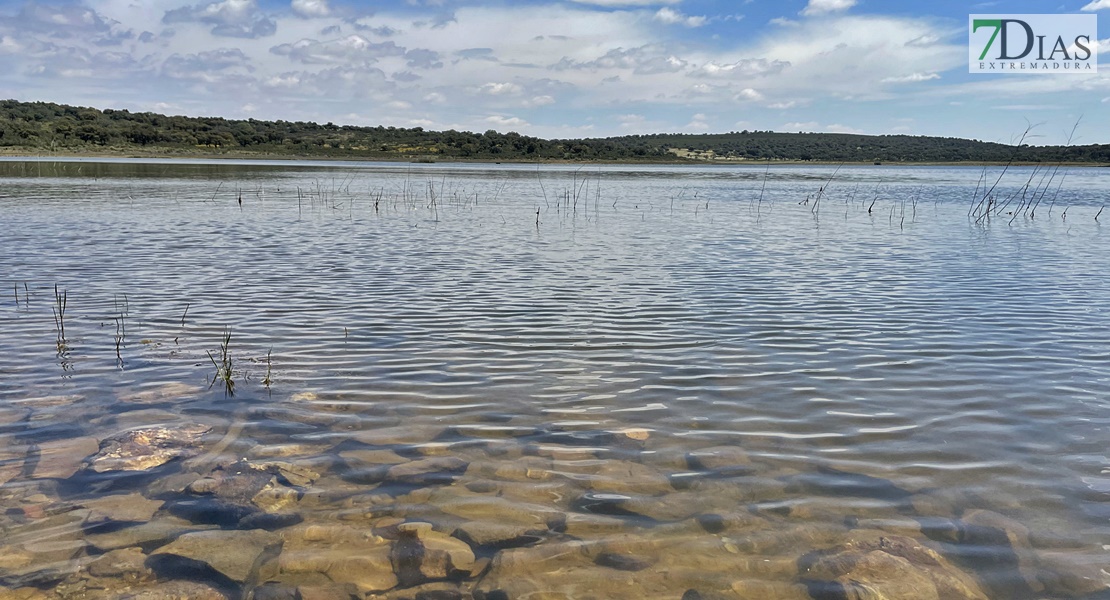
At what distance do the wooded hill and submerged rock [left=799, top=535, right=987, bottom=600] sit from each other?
242ft

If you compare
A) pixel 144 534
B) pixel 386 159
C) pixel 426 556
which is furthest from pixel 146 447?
pixel 386 159

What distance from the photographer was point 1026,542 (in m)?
4.07

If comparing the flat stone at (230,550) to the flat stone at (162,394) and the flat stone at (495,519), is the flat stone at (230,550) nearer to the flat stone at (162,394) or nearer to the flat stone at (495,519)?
the flat stone at (495,519)

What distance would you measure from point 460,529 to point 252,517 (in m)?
1.17

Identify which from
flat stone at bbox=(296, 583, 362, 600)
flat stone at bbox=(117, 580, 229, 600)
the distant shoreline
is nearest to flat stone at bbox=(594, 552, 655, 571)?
flat stone at bbox=(296, 583, 362, 600)

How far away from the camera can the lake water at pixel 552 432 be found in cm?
386

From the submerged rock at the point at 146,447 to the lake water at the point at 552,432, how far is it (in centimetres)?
3

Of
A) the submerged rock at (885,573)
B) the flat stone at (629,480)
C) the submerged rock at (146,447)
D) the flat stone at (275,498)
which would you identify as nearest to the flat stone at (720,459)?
the flat stone at (629,480)

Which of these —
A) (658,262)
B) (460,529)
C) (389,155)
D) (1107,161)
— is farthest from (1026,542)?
(1107,161)

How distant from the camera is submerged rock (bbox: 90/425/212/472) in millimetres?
4934

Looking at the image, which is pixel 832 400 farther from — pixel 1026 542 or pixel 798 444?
pixel 1026 542

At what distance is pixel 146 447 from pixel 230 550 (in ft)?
5.52

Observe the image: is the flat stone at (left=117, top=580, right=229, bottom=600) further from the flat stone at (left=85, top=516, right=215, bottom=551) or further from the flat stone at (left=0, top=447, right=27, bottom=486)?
the flat stone at (left=0, top=447, right=27, bottom=486)

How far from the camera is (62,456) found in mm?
5043
